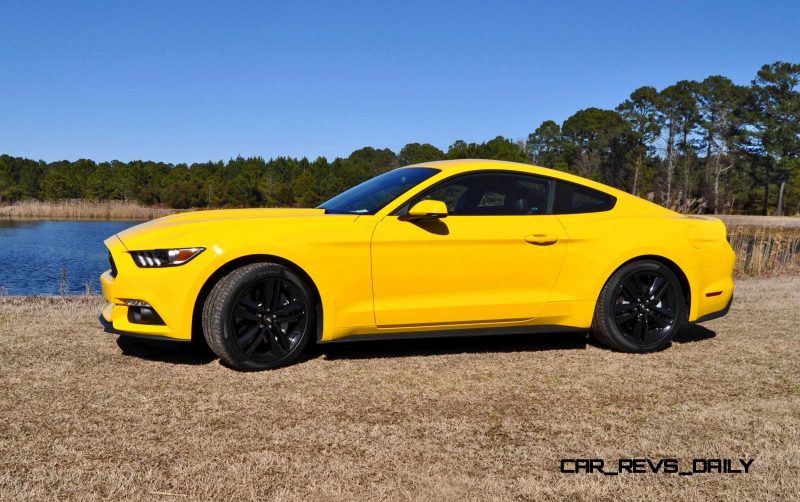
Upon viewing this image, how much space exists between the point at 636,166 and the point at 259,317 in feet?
212

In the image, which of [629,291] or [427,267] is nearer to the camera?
[427,267]

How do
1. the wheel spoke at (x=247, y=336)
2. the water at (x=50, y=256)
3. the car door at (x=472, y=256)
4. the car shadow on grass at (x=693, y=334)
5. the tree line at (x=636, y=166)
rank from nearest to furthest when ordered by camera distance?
the wheel spoke at (x=247, y=336) < the car door at (x=472, y=256) < the car shadow on grass at (x=693, y=334) < the water at (x=50, y=256) < the tree line at (x=636, y=166)

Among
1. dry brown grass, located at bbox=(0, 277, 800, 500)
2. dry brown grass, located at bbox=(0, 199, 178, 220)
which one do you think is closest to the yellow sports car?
dry brown grass, located at bbox=(0, 277, 800, 500)

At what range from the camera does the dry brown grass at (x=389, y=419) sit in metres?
2.87

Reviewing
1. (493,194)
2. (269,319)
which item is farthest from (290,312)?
(493,194)

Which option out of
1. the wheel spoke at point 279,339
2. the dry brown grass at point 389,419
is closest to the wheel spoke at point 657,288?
the dry brown grass at point 389,419

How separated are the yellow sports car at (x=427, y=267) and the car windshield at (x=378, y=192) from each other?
19 mm

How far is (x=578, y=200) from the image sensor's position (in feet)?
17.3

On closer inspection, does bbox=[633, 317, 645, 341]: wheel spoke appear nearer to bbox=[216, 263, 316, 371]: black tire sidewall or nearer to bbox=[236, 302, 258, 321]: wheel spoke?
bbox=[216, 263, 316, 371]: black tire sidewall

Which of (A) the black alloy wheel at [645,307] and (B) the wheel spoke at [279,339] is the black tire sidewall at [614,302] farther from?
(B) the wheel spoke at [279,339]

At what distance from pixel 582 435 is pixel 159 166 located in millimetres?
79074

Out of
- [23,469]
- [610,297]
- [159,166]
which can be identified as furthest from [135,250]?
[159,166]

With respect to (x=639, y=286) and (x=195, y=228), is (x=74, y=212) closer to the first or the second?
(x=195, y=228)

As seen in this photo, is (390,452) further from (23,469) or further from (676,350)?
(676,350)
